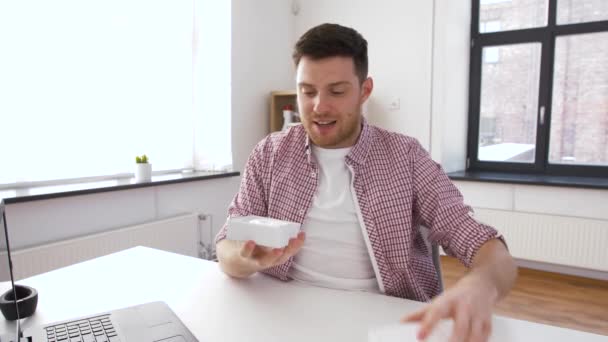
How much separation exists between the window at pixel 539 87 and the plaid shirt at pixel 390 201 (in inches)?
107

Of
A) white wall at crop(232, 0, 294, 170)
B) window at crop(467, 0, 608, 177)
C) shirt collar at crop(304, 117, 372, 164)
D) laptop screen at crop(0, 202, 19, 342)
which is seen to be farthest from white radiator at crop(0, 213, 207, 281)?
window at crop(467, 0, 608, 177)

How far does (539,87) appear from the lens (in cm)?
341

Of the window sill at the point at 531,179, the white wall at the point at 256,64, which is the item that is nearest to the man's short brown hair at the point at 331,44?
the white wall at the point at 256,64

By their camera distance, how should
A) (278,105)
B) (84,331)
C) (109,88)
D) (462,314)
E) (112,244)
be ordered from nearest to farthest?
(462,314)
(84,331)
(112,244)
(109,88)
(278,105)

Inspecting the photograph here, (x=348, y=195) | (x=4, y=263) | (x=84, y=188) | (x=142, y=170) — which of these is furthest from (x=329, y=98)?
(x=142, y=170)

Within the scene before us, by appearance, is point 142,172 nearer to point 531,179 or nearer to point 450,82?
point 450,82

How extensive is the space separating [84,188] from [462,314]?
7.12 ft

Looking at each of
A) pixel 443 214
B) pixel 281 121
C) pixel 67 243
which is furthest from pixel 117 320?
pixel 281 121

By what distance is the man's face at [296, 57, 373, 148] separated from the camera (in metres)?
1.23

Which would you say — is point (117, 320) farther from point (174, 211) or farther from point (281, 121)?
point (281, 121)

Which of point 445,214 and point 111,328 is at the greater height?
point 445,214

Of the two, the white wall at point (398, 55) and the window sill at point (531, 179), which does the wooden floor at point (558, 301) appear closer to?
the window sill at point (531, 179)

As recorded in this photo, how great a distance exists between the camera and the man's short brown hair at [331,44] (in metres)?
1.22

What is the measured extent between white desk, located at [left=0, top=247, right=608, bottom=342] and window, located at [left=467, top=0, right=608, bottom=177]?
3.02 meters
